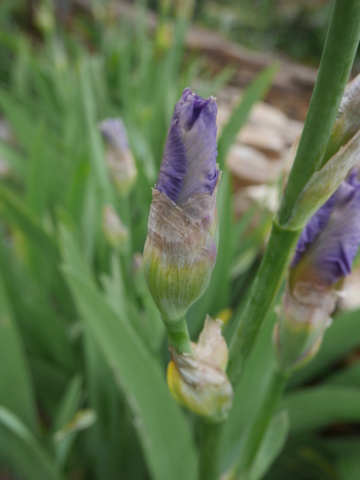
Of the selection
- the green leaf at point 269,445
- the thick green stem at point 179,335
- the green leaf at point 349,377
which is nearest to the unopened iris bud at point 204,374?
the thick green stem at point 179,335

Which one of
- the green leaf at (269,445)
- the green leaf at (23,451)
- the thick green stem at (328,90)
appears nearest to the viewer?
the thick green stem at (328,90)

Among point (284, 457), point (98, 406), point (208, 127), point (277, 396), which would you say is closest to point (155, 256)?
point (208, 127)

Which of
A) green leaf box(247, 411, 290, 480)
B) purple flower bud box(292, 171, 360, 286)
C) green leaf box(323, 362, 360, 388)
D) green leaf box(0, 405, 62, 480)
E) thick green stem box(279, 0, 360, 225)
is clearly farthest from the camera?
green leaf box(323, 362, 360, 388)

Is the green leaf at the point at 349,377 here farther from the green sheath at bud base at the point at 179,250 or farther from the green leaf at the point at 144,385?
the green sheath at bud base at the point at 179,250

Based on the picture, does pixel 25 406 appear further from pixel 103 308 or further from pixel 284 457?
pixel 284 457

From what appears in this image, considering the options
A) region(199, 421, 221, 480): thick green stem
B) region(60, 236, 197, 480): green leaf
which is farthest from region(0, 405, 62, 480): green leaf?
region(199, 421, 221, 480): thick green stem

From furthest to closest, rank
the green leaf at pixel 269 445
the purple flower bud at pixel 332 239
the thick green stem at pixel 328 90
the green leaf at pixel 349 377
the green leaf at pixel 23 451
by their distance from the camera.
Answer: the green leaf at pixel 349 377
the green leaf at pixel 23 451
the green leaf at pixel 269 445
the purple flower bud at pixel 332 239
the thick green stem at pixel 328 90

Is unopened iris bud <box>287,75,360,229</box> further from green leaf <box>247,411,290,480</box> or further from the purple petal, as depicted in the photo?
the purple petal
